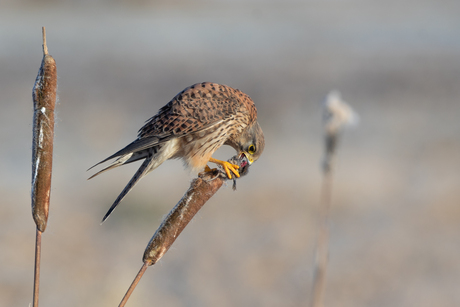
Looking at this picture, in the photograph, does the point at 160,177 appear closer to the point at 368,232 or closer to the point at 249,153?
the point at 368,232

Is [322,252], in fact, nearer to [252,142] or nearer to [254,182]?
[252,142]

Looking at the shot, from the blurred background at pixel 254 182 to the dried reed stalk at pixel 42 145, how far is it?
0.60 m

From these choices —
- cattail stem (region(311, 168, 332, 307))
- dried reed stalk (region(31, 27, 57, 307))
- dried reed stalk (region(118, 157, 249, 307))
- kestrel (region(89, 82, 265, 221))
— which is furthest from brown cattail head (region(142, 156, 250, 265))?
kestrel (region(89, 82, 265, 221))

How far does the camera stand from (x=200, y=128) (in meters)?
3.20

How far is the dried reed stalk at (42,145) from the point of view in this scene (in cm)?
135

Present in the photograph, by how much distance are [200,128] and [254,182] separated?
6.00 m

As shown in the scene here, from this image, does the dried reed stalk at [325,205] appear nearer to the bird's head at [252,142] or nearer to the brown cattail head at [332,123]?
the brown cattail head at [332,123]

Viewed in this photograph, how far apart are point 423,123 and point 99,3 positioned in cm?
2005

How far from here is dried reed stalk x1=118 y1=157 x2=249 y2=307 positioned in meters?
1.44

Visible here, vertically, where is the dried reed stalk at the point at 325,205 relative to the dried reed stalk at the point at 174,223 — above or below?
below

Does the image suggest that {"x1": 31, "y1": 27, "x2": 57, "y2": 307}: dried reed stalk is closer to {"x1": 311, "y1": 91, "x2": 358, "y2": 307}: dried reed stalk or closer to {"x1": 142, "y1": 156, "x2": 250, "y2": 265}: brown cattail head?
{"x1": 142, "y1": 156, "x2": 250, "y2": 265}: brown cattail head

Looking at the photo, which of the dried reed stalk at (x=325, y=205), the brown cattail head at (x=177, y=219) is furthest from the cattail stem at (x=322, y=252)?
the brown cattail head at (x=177, y=219)

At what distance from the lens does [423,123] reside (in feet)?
37.5

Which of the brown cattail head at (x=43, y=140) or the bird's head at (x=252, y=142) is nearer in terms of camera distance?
the brown cattail head at (x=43, y=140)
